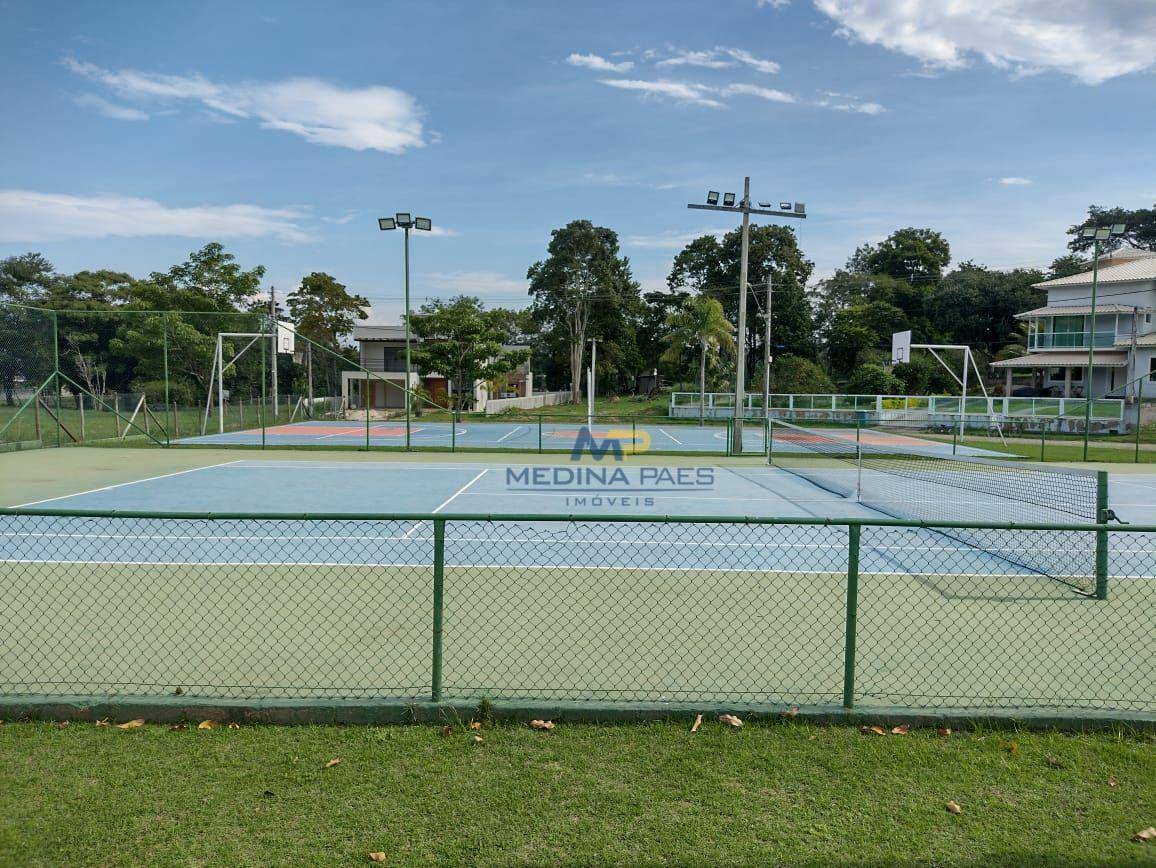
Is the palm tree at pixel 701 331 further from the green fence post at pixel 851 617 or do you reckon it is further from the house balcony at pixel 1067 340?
the green fence post at pixel 851 617

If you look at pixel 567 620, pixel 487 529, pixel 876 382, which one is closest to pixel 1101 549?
pixel 567 620

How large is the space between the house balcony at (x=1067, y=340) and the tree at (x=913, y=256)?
20234 mm

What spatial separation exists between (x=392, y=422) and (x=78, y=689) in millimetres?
37958

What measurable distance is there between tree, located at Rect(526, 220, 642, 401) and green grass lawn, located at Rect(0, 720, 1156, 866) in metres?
63.8

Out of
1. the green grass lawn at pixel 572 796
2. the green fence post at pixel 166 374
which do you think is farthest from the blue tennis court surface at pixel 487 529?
the green fence post at pixel 166 374

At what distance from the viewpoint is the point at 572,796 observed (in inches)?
164

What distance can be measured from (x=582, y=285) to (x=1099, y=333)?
126 ft

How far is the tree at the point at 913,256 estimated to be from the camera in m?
73.9

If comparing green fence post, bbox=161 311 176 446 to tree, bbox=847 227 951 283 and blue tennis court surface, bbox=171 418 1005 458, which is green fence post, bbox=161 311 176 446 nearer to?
blue tennis court surface, bbox=171 418 1005 458

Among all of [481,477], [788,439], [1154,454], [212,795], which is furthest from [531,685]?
[1154,454]

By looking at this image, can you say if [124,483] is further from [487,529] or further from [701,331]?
[701,331]

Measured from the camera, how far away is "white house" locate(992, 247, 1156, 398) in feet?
157

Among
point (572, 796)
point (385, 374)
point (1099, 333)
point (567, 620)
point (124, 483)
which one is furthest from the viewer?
point (385, 374)

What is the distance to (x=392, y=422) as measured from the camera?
140 feet
